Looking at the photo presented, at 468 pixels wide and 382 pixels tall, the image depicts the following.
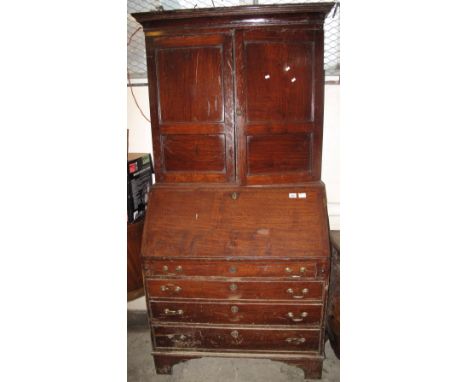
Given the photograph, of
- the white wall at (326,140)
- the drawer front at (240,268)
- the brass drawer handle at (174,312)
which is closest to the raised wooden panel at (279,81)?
the white wall at (326,140)

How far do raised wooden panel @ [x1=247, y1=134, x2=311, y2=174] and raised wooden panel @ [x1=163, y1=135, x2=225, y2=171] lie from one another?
224 mm

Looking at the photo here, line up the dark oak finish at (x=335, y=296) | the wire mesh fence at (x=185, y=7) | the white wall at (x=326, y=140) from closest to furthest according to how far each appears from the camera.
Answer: the dark oak finish at (x=335, y=296) → the wire mesh fence at (x=185, y=7) → the white wall at (x=326, y=140)

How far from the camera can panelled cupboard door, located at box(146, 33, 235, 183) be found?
1.92m

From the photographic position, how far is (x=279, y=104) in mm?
1952

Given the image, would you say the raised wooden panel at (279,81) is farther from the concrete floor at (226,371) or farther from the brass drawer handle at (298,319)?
the concrete floor at (226,371)

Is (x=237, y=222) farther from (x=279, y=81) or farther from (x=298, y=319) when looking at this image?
(x=279, y=81)

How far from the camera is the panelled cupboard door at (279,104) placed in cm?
188

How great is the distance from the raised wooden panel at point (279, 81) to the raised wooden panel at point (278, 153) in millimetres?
136

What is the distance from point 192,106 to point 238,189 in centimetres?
67

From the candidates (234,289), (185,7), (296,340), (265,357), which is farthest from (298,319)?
(185,7)

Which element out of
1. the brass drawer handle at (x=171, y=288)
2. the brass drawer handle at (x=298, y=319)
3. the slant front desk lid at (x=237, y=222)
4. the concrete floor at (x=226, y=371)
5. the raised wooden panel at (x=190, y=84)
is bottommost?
the concrete floor at (x=226, y=371)

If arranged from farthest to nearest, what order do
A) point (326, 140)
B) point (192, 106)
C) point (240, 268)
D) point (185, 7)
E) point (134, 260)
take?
point (326, 140)
point (185, 7)
point (134, 260)
point (192, 106)
point (240, 268)

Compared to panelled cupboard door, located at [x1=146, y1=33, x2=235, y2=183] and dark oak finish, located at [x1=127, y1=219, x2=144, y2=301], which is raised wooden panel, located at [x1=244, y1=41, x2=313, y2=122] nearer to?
panelled cupboard door, located at [x1=146, y1=33, x2=235, y2=183]
